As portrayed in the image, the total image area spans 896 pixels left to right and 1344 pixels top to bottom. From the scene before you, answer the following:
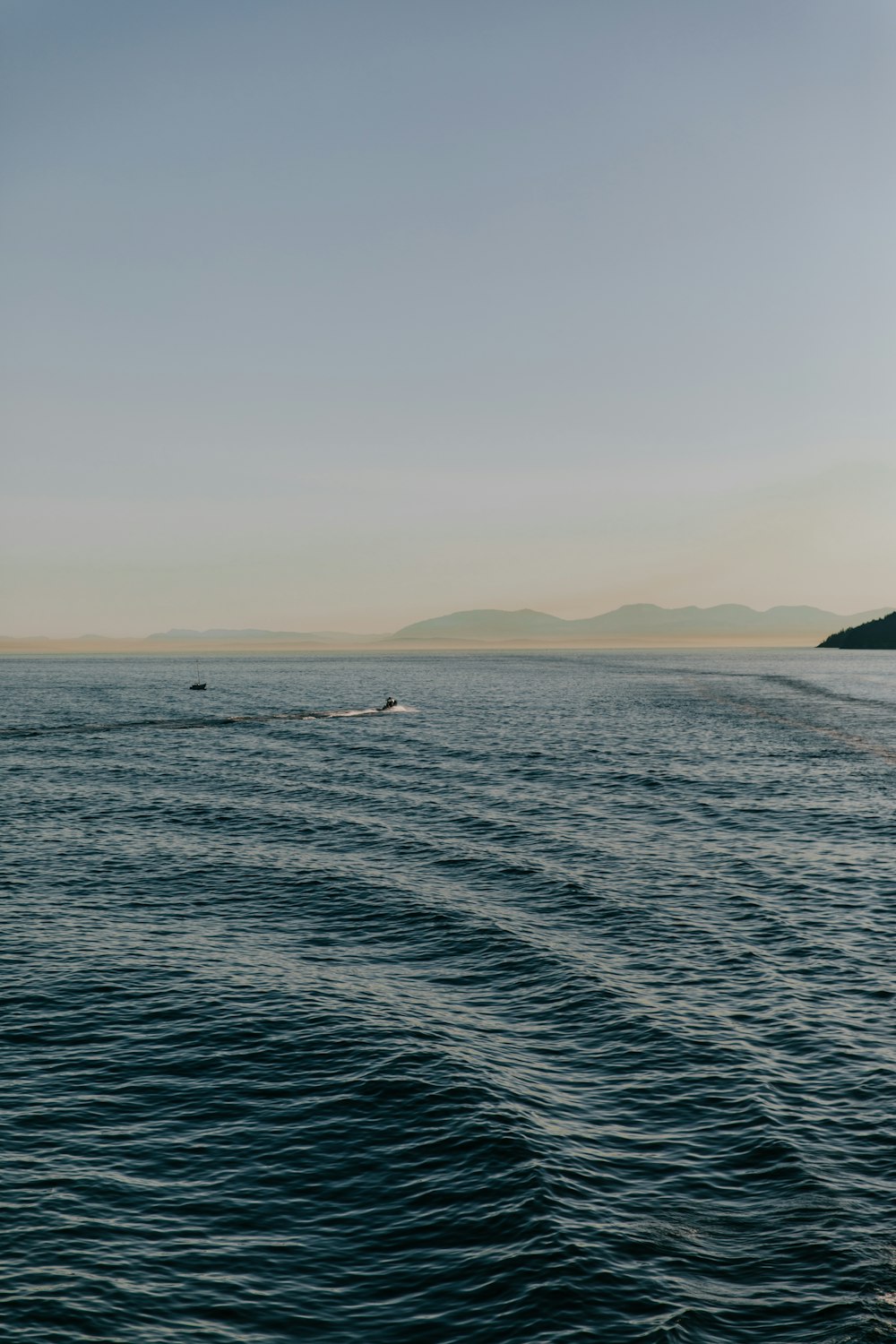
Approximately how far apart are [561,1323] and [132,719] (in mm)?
126022

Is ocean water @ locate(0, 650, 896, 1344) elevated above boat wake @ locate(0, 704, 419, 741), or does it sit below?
below

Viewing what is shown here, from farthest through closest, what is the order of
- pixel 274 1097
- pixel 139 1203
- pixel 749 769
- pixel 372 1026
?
pixel 749 769 → pixel 372 1026 → pixel 274 1097 → pixel 139 1203

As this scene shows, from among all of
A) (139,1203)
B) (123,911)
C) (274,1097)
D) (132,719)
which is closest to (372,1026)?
(274,1097)

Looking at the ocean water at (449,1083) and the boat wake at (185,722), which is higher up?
the boat wake at (185,722)

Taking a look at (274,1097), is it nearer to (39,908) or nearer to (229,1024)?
(229,1024)

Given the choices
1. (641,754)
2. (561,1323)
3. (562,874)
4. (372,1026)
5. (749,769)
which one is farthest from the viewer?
(641,754)

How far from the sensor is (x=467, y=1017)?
28422 millimetres

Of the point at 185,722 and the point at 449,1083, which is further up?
the point at 185,722

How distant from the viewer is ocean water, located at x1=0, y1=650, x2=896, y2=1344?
16859 millimetres

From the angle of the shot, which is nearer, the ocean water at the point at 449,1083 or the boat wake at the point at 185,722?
the ocean water at the point at 449,1083

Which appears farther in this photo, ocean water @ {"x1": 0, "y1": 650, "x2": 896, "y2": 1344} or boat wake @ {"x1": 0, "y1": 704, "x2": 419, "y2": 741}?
boat wake @ {"x1": 0, "y1": 704, "x2": 419, "y2": 741}

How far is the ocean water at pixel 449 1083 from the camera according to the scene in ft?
55.3

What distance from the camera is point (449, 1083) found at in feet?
79.1

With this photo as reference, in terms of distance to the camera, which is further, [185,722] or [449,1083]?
[185,722]
